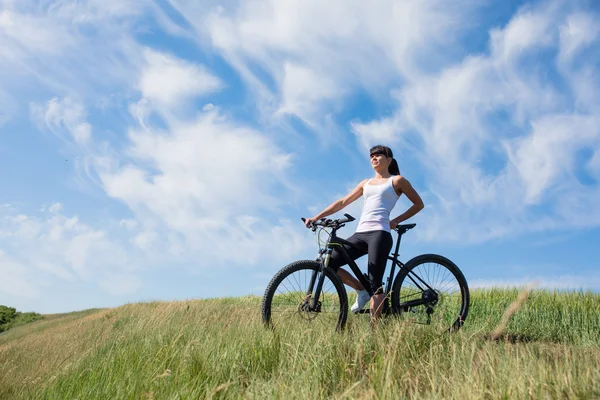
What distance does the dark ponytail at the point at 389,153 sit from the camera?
6.41 m

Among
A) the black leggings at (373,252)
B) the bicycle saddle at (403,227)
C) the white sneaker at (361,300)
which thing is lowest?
the white sneaker at (361,300)

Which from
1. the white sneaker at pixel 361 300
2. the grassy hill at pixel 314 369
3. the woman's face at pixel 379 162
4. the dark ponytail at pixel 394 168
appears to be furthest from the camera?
the dark ponytail at pixel 394 168

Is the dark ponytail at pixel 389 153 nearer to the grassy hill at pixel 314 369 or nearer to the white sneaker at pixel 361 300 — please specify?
the white sneaker at pixel 361 300

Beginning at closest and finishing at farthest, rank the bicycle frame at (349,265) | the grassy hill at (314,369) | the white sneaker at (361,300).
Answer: the grassy hill at (314,369) < the bicycle frame at (349,265) < the white sneaker at (361,300)

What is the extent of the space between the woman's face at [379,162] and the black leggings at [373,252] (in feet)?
2.93

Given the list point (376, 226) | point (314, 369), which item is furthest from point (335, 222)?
point (314, 369)

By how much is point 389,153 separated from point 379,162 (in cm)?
24

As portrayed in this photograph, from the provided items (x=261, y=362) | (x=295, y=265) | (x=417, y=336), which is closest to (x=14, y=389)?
(x=261, y=362)

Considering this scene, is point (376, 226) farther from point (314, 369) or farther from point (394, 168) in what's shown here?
point (314, 369)

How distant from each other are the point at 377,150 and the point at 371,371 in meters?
3.30

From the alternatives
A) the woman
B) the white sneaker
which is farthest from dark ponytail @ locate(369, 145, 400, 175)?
the white sneaker

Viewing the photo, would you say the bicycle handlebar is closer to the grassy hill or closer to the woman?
the woman

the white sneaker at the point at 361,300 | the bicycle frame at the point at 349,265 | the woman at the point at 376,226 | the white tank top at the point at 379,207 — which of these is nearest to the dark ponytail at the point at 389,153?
the woman at the point at 376,226

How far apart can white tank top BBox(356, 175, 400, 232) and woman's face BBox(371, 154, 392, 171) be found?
0.76 ft
